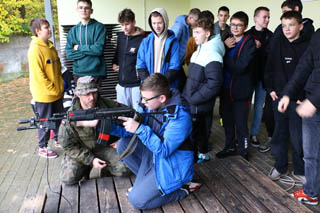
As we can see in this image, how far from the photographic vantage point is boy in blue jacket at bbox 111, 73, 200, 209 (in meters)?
2.11

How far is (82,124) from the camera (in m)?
2.68

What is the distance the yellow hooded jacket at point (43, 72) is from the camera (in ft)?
12.2

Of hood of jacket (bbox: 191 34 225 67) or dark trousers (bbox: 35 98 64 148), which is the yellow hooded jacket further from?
hood of jacket (bbox: 191 34 225 67)

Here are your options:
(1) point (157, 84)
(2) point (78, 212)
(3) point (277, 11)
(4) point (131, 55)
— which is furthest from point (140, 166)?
(3) point (277, 11)

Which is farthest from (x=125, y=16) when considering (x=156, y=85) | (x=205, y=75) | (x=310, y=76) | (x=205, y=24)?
(x=310, y=76)

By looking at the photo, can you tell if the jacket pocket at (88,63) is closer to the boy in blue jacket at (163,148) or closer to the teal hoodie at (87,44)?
the teal hoodie at (87,44)

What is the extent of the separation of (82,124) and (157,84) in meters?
0.99

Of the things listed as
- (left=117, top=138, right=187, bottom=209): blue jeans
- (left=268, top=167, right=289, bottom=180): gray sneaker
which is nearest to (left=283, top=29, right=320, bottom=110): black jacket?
(left=268, top=167, right=289, bottom=180): gray sneaker

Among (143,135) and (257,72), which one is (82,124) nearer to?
(143,135)

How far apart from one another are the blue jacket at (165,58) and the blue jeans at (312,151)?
1738 millimetres

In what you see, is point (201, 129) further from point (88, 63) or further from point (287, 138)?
point (88, 63)

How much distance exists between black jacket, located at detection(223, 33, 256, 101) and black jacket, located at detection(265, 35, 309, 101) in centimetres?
23

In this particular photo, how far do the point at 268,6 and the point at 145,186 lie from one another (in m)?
4.74

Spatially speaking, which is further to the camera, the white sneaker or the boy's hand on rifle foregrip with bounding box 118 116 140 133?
the white sneaker
